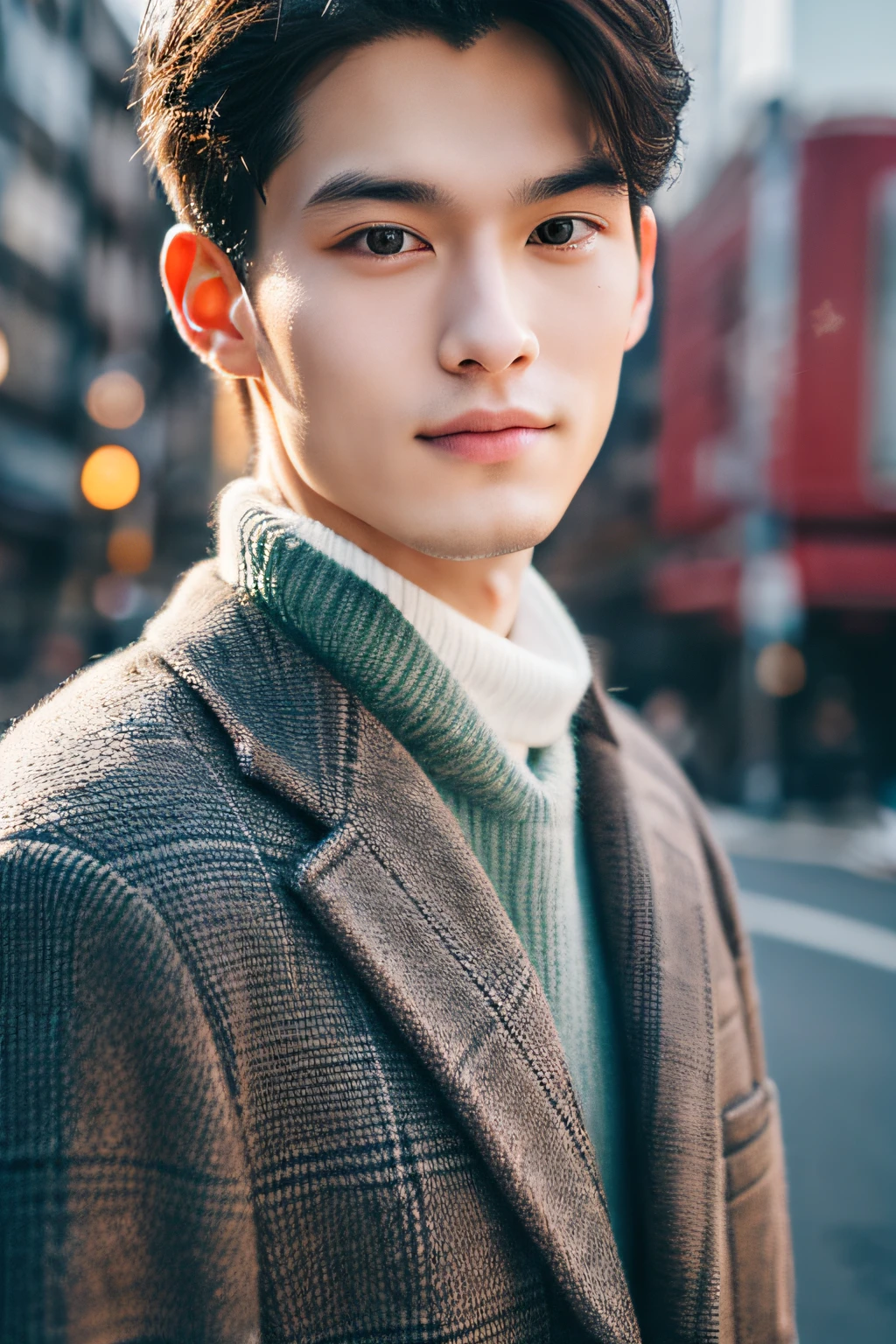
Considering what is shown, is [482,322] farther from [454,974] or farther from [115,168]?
[115,168]

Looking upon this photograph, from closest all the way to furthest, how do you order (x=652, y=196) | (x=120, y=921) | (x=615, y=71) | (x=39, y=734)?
(x=120, y=921), (x=39, y=734), (x=615, y=71), (x=652, y=196)

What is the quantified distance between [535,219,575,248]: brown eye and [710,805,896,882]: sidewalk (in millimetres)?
9391

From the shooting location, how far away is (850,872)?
9.84 meters

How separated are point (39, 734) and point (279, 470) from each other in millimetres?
480

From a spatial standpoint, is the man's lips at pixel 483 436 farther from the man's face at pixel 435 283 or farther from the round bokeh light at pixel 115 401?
the round bokeh light at pixel 115 401

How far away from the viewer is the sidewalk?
33.5ft

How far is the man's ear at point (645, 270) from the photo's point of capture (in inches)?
58.5

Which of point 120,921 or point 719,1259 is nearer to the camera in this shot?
point 120,921

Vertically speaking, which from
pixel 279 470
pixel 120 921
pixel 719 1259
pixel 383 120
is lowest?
pixel 719 1259

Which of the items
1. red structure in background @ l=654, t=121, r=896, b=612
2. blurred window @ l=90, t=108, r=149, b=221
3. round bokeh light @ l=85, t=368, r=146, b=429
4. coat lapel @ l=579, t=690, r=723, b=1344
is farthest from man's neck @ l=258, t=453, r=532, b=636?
blurred window @ l=90, t=108, r=149, b=221

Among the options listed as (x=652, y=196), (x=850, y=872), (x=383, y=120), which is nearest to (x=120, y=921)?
(x=383, y=120)

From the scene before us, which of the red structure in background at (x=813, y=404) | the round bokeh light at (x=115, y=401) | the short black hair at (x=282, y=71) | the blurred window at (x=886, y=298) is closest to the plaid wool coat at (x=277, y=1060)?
the short black hair at (x=282, y=71)

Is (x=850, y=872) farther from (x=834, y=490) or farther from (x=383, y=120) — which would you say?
(x=383, y=120)

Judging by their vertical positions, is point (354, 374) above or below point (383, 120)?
below
